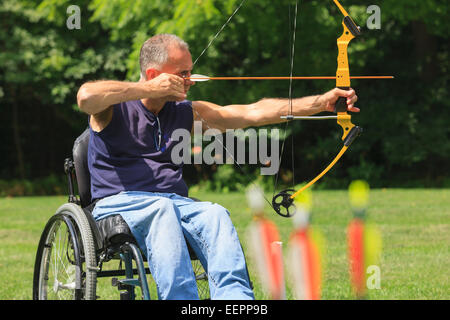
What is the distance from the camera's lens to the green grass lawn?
15.0ft

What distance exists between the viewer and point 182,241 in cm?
266

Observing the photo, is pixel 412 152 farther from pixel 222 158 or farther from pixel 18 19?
pixel 222 158

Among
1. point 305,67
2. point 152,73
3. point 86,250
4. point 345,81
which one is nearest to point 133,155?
point 152,73

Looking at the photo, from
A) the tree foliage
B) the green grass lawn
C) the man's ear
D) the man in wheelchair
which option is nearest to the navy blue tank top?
the man in wheelchair

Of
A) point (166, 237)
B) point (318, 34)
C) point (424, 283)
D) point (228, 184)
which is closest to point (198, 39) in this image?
point (318, 34)

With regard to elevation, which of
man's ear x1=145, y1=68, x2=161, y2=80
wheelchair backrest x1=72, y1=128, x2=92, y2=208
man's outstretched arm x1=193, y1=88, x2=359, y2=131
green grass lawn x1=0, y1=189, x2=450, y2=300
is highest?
man's ear x1=145, y1=68, x2=161, y2=80

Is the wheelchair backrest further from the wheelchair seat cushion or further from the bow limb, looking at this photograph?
the bow limb

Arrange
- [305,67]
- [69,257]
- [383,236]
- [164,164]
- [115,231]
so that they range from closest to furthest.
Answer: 1. [115,231]
2. [164,164]
3. [69,257]
4. [383,236]
5. [305,67]

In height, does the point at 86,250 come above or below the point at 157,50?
below

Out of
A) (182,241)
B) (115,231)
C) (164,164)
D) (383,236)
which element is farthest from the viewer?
(383,236)

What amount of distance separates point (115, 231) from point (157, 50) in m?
0.75

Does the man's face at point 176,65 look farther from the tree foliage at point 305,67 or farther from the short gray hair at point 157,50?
the tree foliage at point 305,67

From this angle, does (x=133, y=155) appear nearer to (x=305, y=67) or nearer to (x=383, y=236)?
(x=383, y=236)

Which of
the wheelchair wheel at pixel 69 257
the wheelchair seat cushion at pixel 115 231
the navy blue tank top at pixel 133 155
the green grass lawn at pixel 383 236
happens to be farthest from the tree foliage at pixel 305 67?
the wheelchair seat cushion at pixel 115 231
